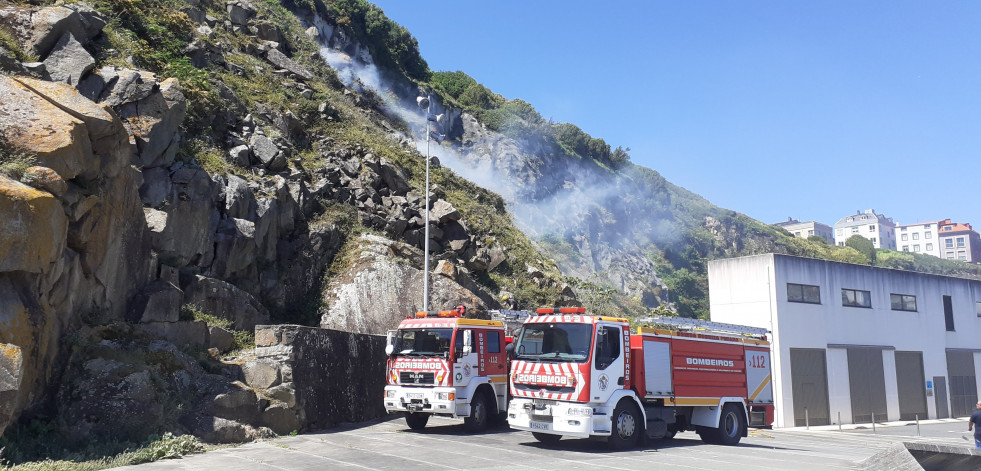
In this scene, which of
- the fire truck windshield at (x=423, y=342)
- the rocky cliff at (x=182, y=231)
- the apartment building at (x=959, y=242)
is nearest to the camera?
the rocky cliff at (x=182, y=231)

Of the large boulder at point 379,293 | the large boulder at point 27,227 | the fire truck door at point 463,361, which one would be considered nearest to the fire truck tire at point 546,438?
the fire truck door at point 463,361

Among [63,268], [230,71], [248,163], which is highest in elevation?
[230,71]

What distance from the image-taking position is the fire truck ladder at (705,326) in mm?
15797

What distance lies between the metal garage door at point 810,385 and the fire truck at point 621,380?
14063mm

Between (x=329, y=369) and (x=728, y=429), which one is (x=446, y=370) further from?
(x=728, y=429)

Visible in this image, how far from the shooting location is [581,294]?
42.1 metres

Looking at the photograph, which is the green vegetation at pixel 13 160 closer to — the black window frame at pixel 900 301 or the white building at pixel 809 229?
the black window frame at pixel 900 301

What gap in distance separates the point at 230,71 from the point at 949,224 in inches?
5818

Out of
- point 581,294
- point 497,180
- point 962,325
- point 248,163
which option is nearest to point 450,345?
point 248,163

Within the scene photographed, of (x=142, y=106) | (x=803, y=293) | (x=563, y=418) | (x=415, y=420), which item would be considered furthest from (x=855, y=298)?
(x=142, y=106)

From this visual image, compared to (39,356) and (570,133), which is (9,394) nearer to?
(39,356)

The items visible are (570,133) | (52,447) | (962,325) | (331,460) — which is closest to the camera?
(52,447)

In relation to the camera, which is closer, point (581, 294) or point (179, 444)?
point (179, 444)

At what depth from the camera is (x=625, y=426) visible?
1398cm
